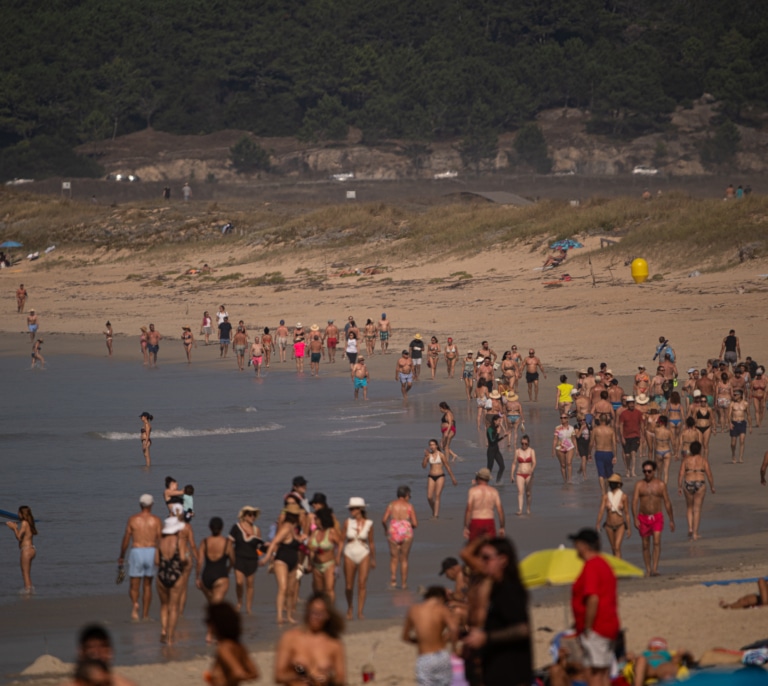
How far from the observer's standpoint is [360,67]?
8950cm

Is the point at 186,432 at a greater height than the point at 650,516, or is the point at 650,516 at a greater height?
the point at 186,432

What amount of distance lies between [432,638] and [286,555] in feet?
13.0

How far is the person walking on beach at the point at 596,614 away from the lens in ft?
24.1

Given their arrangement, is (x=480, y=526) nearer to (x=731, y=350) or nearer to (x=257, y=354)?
(x=731, y=350)

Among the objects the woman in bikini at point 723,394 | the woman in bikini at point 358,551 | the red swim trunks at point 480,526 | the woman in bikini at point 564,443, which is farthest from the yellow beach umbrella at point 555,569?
the woman in bikini at point 723,394

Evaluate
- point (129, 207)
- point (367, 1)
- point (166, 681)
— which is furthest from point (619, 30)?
point (166, 681)

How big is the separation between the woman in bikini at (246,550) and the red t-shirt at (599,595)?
15.7 feet

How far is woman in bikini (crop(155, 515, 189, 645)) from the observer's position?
11.1 m

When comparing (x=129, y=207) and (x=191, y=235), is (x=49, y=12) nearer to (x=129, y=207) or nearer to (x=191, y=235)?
(x=129, y=207)

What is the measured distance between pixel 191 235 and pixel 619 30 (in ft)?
162

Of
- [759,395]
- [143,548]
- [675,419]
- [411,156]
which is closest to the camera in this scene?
[143,548]

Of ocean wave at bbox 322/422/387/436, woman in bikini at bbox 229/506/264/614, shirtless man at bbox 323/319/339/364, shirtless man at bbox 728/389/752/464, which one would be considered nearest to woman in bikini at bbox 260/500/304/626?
woman in bikini at bbox 229/506/264/614

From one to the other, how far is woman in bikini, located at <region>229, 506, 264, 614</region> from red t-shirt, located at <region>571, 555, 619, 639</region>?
4.78 meters

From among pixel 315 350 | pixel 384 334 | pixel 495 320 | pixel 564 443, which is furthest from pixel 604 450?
pixel 495 320
